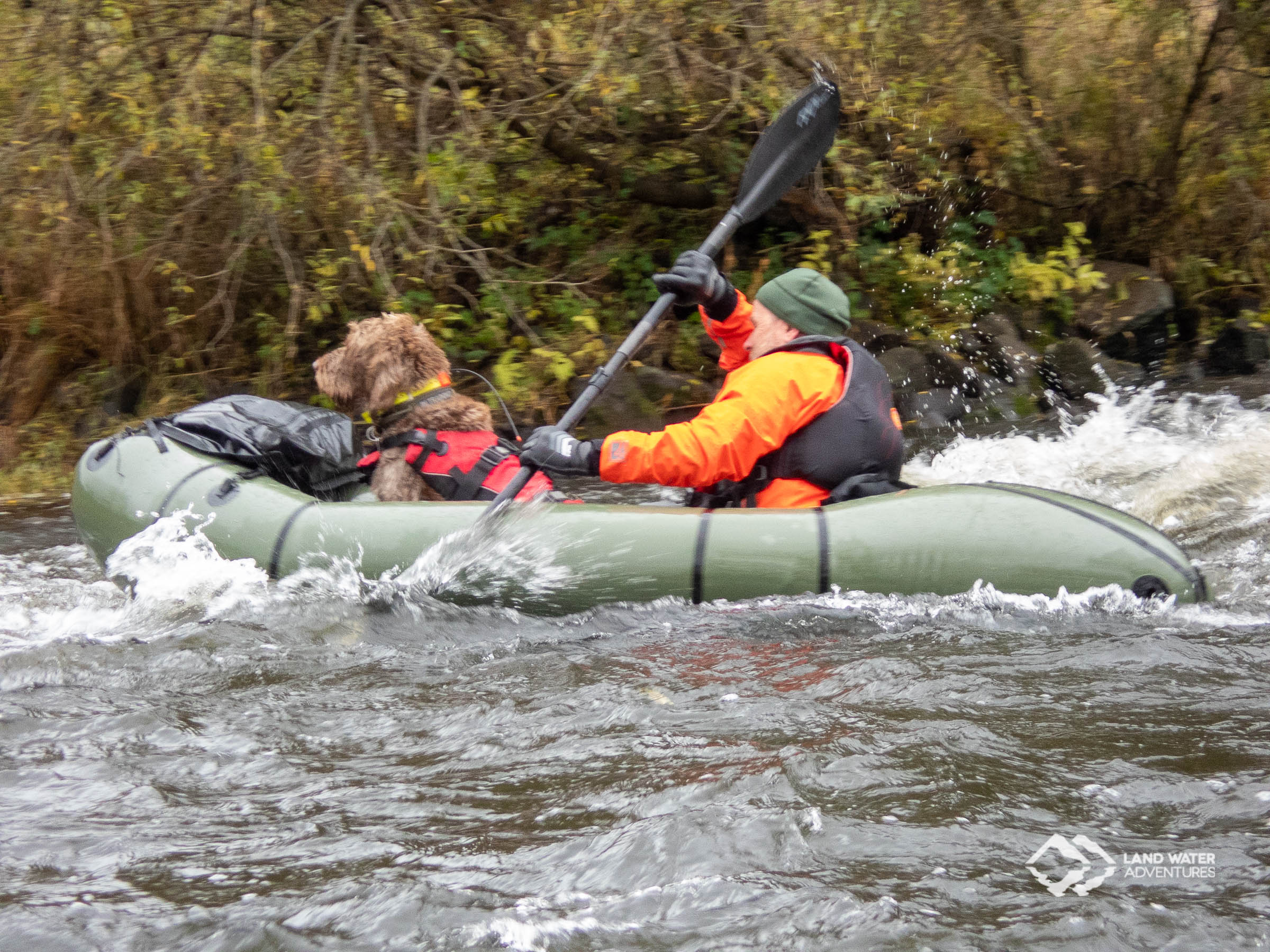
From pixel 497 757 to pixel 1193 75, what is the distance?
682cm

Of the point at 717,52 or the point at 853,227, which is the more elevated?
the point at 717,52

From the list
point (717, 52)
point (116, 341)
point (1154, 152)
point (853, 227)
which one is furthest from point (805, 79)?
point (116, 341)

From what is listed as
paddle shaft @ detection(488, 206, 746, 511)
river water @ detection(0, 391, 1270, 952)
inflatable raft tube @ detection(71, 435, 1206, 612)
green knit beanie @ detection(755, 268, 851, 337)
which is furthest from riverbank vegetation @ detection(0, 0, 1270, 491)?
river water @ detection(0, 391, 1270, 952)

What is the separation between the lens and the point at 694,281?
3.93 meters

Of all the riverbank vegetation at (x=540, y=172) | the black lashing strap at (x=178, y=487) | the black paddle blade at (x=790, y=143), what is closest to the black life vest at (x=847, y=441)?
the black paddle blade at (x=790, y=143)

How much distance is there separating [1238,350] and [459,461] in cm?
538

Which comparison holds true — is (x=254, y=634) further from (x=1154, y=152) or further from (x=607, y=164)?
(x=1154, y=152)

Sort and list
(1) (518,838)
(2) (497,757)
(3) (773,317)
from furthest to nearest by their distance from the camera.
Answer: (3) (773,317) → (2) (497,757) → (1) (518,838)

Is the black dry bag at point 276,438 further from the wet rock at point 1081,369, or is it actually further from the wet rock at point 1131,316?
the wet rock at point 1131,316

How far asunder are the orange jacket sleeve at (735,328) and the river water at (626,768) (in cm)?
143

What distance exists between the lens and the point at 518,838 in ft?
7.37

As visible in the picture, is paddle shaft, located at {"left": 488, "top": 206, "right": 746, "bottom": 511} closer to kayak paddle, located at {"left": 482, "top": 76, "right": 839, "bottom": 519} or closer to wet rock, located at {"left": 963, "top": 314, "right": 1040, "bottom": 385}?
kayak paddle, located at {"left": 482, "top": 76, "right": 839, "bottom": 519}

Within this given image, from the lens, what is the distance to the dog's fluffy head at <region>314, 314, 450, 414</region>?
12.9 feet

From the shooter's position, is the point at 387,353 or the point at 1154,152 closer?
the point at 387,353
